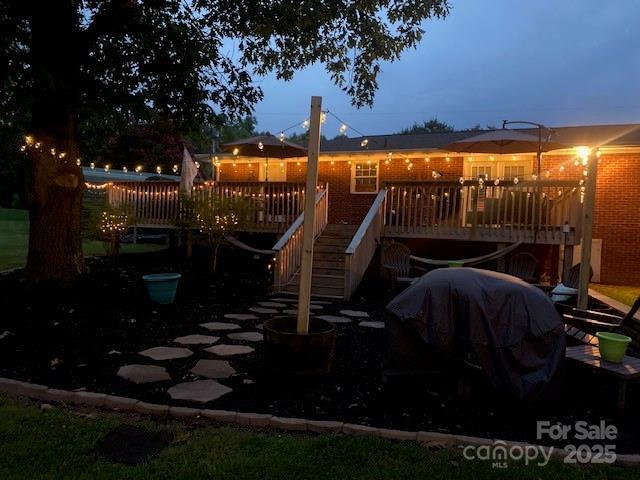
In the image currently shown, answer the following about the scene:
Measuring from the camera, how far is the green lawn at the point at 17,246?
12275mm

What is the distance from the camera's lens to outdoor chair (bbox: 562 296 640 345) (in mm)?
4957

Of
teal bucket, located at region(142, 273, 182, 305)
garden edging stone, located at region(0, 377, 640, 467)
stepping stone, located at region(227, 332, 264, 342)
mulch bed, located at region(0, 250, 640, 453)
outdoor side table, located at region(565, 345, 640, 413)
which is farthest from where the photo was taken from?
teal bucket, located at region(142, 273, 182, 305)

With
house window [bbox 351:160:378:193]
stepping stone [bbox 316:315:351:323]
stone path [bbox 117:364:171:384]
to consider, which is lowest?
stone path [bbox 117:364:171:384]

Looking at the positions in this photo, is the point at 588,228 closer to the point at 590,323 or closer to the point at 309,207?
the point at 590,323

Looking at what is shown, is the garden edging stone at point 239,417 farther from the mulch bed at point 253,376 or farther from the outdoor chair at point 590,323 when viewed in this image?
the outdoor chair at point 590,323

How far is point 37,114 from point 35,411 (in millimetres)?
5558

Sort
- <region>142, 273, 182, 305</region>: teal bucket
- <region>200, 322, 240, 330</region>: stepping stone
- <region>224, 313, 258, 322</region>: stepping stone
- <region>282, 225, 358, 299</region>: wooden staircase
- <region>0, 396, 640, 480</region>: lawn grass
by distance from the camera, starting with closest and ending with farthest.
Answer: <region>0, 396, 640, 480</region>: lawn grass
<region>200, 322, 240, 330</region>: stepping stone
<region>224, 313, 258, 322</region>: stepping stone
<region>142, 273, 182, 305</region>: teal bucket
<region>282, 225, 358, 299</region>: wooden staircase

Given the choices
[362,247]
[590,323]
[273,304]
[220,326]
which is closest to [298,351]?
[220,326]

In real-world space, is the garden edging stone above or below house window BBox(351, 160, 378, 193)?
below

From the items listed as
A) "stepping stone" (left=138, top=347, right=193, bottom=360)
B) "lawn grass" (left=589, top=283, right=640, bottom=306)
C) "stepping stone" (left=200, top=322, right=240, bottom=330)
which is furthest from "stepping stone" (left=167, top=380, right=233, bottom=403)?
"lawn grass" (left=589, top=283, right=640, bottom=306)

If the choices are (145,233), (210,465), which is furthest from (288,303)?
(145,233)

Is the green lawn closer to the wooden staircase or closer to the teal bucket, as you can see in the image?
the teal bucket

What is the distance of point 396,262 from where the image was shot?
10523 millimetres

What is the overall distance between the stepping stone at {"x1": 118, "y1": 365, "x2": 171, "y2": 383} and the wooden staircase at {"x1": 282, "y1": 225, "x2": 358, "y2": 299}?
4848 mm
